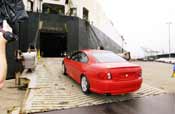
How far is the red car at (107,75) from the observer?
6023 mm

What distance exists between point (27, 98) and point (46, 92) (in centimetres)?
80

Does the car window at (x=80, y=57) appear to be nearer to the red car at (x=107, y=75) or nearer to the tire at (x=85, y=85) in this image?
the red car at (x=107, y=75)

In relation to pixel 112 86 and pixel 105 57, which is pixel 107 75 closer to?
pixel 112 86

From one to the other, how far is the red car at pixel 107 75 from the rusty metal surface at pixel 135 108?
38 centimetres

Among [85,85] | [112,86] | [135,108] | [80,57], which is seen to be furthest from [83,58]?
[135,108]

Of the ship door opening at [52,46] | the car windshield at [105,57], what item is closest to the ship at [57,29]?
the ship door opening at [52,46]

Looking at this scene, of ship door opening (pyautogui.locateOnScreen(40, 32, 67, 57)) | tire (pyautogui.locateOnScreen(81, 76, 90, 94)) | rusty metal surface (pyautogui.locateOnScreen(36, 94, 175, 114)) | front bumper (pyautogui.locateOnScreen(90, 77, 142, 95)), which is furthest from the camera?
ship door opening (pyautogui.locateOnScreen(40, 32, 67, 57))

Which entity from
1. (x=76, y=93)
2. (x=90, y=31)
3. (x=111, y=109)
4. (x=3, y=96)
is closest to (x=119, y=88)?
(x=111, y=109)

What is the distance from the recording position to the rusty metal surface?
17.9 ft

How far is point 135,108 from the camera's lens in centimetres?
575

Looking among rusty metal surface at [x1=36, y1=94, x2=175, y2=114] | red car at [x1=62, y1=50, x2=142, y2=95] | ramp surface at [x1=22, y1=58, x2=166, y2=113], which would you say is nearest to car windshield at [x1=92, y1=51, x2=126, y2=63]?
red car at [x1=62, y1=50, x2=142, y2=95]

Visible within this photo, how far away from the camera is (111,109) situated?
5.62m

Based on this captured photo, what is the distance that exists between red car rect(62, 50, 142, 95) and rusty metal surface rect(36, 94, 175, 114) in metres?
0.38

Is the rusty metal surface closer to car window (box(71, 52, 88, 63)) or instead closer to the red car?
the red car
